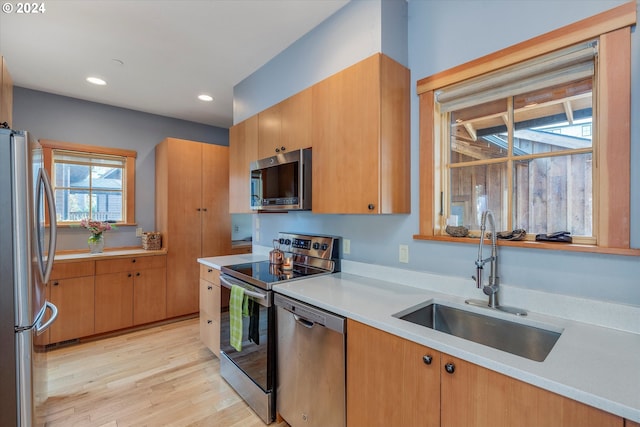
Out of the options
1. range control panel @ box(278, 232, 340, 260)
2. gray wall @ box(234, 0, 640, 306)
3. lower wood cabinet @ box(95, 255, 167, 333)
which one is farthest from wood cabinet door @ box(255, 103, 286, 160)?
lower wood cabinet @ box(95, 255, 167, 333)

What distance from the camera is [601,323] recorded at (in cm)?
121

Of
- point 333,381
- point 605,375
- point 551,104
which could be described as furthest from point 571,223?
point 333,381

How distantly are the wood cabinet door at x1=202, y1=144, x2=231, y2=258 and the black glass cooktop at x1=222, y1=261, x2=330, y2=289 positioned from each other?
167cm

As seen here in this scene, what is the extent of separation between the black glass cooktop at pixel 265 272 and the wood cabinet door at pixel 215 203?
167 cm

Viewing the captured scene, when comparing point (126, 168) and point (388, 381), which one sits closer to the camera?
point (388, 381)

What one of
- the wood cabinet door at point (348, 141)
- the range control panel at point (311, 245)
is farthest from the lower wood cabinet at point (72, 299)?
the wood cabinet door at point (348, 141)

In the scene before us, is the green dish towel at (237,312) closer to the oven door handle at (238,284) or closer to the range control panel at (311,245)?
the oven door handle at (238,284)

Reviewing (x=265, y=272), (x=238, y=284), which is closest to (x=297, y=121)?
(x=265, y=272)

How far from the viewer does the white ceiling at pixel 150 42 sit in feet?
6.49

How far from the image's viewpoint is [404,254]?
6.18ft

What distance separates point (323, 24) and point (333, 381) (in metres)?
2.32

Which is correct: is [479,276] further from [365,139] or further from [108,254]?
[108,254]

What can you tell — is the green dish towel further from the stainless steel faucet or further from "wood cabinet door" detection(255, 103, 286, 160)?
the stainless steel faucet

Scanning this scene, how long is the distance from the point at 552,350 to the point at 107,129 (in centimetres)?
456
